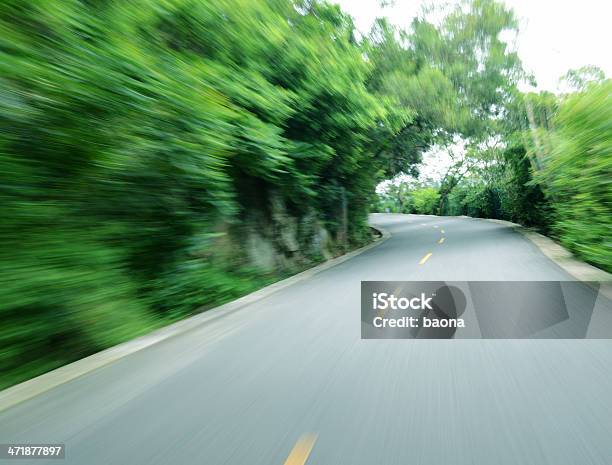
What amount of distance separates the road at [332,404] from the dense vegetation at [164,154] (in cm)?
116

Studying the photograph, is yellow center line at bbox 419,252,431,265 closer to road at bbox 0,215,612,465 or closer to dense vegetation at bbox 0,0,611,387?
dense vegetation at bbox 0,0,611,387

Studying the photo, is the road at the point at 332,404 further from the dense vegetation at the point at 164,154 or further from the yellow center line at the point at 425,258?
the yellow center line at the point at 425,258

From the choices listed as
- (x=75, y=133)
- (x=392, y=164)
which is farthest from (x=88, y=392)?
(x=392, y=164)

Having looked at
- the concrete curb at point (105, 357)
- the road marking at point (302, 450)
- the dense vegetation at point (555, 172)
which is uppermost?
the dense vegetation at point (555, 172)

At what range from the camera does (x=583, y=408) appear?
10.8 ft

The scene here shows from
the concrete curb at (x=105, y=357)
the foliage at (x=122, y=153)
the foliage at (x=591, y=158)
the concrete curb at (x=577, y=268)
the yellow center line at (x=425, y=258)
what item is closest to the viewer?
the concrete curb at (x=105, y=357)

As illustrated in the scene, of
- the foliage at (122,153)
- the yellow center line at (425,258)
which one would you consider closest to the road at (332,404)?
the foliage at (122,153)

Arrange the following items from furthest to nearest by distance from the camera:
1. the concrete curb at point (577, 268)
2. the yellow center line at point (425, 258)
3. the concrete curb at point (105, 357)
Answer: the yellow center line at point (425, 258) → the concrete curb at point (577, 268) → the concrete curb at point (105, 357)

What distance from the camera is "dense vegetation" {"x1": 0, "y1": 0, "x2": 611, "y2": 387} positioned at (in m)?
4.15

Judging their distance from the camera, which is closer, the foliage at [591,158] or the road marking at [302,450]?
the road marking at [302,450]

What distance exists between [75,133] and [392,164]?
2130 centimetres

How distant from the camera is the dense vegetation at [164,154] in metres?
4.15

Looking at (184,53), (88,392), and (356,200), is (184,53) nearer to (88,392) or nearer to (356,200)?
(88,392)

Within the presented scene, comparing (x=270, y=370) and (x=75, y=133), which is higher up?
(x=75, y=133)
